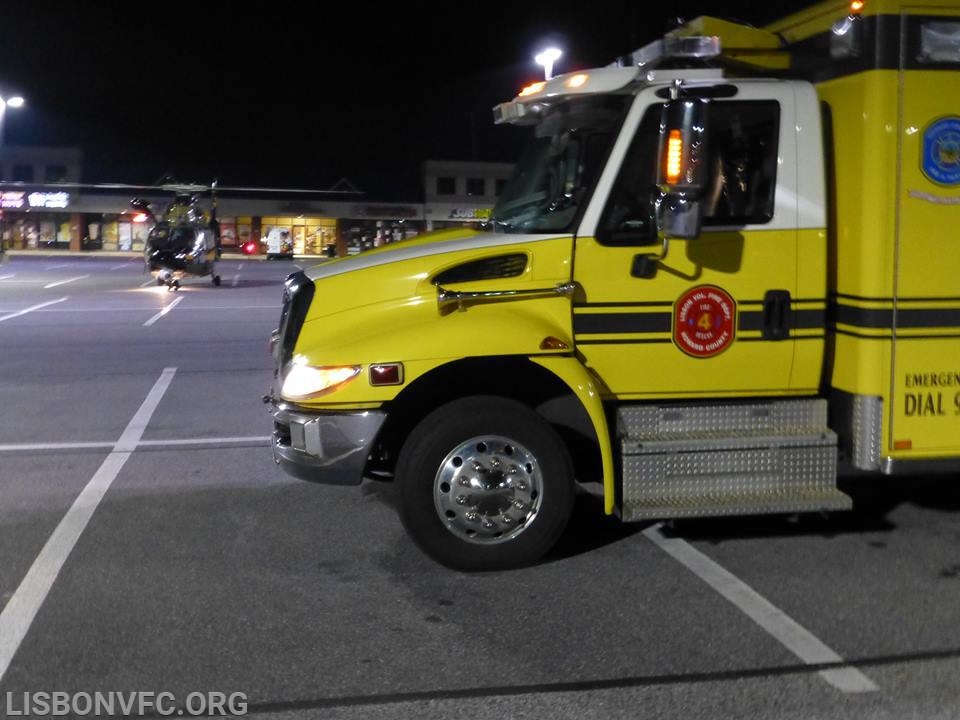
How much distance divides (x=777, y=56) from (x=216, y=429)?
20.1ft

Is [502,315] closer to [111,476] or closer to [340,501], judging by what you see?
[340,501]

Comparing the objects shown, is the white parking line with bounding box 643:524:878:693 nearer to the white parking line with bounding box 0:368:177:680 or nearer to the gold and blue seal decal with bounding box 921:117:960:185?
the gold and blue seal decal with bounding box 921:117:960:185

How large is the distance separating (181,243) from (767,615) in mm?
27060

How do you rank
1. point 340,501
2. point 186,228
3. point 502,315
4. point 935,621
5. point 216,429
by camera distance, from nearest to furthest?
point 935,621 → point 502,315 → point 340,501 → point 216,429 → point 186,228

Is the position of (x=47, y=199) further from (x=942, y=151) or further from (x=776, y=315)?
(x=942, y=151)

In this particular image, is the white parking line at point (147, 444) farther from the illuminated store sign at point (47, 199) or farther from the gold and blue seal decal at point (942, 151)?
the illuminated store sign at point (47, 199)

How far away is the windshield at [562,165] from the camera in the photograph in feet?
20.6

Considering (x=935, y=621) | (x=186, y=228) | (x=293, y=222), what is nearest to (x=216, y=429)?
(x=935, y=621)

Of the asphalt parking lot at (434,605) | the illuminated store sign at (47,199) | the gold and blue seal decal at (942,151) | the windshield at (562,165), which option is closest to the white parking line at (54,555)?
the asphalt parking lot at (434,605)

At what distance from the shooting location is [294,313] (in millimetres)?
6426

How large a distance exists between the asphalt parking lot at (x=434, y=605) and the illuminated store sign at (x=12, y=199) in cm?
6619

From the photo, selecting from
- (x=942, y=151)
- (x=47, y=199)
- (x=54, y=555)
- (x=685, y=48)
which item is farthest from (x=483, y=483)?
(x=47, y=199)

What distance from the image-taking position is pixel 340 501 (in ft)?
25.2

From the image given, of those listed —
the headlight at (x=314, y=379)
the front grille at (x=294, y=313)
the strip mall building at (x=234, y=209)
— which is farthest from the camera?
the strip mall building at (x=234, y=209)
